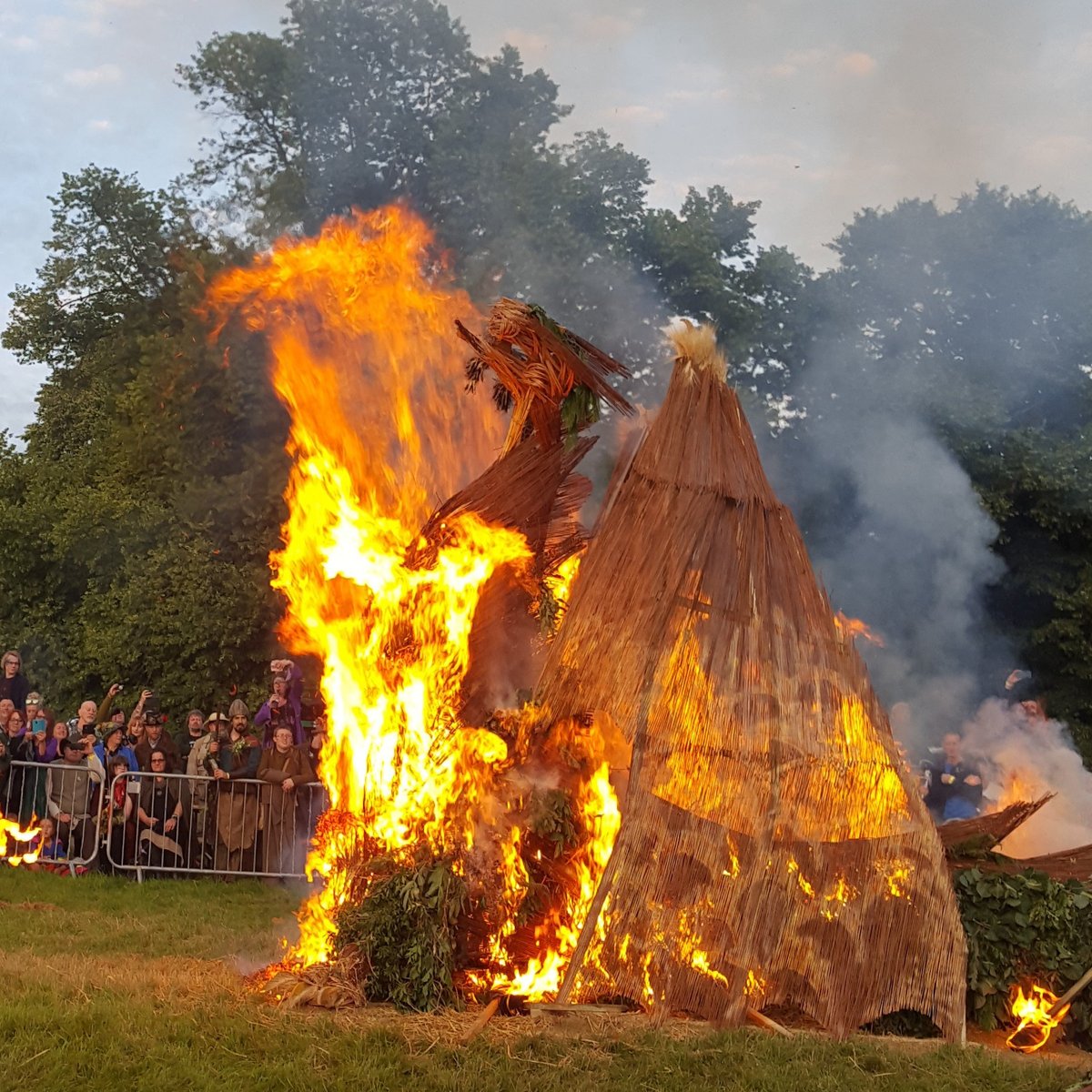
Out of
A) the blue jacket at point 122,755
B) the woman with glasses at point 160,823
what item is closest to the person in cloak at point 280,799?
the woman with glasses at point 160,823

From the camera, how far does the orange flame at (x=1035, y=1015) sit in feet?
21.4

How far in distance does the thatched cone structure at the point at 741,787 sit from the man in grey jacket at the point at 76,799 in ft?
19.8

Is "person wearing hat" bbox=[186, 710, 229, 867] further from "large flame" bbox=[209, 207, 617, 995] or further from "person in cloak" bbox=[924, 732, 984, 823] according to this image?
"person in cloak" bbox=[924, 732, 984, 823]

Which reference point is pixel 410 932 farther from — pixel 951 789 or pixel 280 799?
pixel 951 789

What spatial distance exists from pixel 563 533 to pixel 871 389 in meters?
11.1

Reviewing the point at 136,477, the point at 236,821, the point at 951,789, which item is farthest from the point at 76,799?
the point at 136,477

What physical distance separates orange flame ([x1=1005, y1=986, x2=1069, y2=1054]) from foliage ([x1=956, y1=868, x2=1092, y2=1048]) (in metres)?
0.05

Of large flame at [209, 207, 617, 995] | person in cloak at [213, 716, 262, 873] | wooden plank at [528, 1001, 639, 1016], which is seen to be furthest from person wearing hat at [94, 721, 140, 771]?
wooden plank at [528, 1001, 639, 1016]

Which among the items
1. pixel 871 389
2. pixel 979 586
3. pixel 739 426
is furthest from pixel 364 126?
pixel 739 426

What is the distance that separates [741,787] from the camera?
6270 millimetres

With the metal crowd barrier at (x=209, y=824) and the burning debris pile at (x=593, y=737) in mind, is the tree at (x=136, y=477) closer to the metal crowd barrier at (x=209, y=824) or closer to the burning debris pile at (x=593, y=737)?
the metal crowd barrier at (x=209, y=824)

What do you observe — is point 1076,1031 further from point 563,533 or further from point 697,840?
point 563,533

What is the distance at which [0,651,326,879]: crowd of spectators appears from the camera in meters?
10.7

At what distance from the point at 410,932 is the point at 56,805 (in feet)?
19.2
